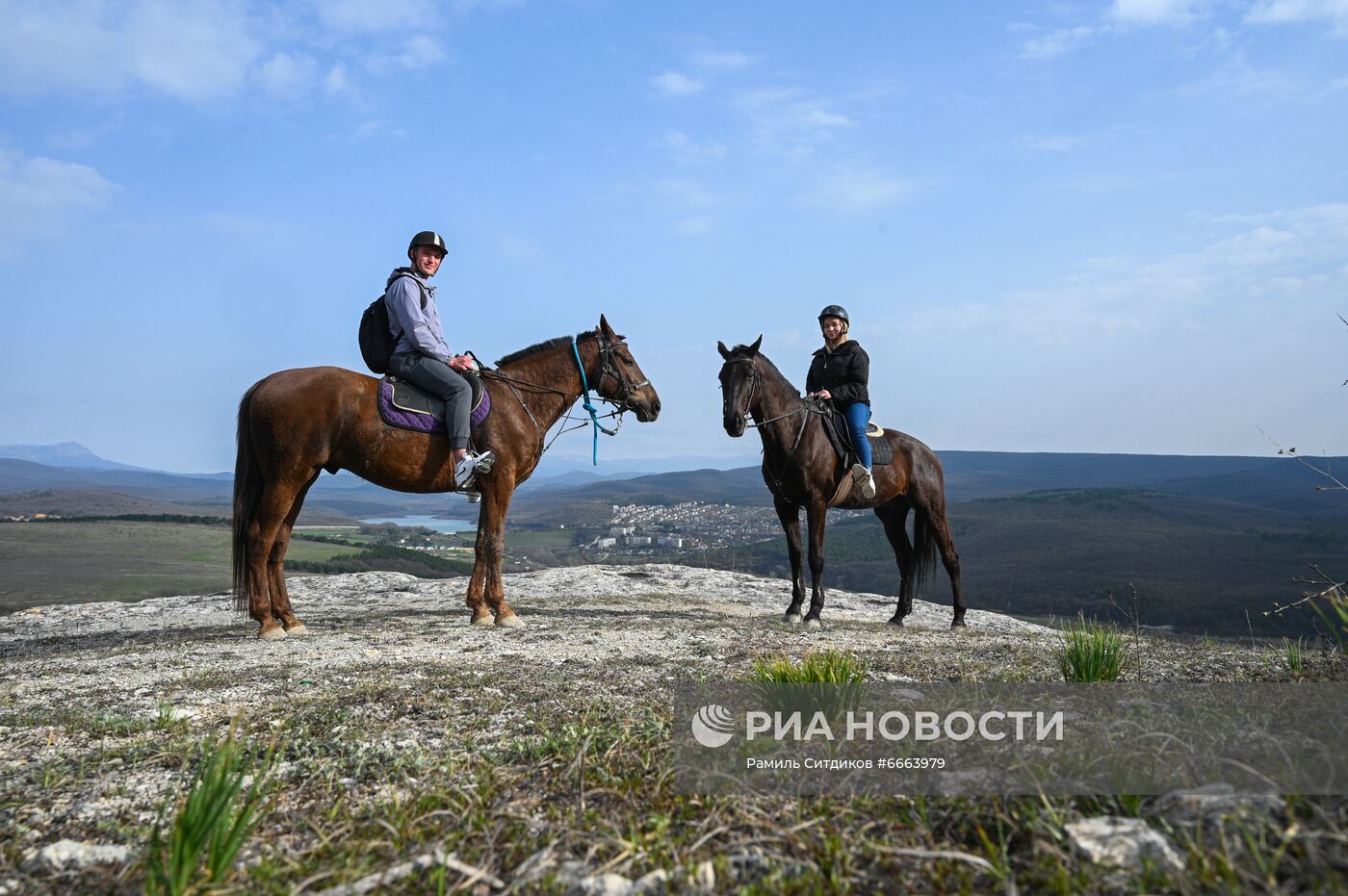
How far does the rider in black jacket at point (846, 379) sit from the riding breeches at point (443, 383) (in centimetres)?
461

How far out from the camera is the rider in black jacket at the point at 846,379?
33.1ft

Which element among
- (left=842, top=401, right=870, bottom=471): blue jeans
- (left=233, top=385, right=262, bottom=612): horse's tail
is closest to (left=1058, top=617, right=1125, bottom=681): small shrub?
(left=842, top=401, right=870, bottom=471): blue jeans

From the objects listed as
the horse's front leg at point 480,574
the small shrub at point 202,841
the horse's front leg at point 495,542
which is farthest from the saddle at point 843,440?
the small shrub at point 202,841

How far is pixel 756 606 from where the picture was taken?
12117 mm

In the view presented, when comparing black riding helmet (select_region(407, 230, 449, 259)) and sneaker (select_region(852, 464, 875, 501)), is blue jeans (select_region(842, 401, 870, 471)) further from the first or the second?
black riding helmet (select_region(407, 230, 449, 259))

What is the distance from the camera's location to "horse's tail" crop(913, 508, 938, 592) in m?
11.4

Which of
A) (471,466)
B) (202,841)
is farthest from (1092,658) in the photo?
(471,466)

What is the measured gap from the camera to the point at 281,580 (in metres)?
8.29

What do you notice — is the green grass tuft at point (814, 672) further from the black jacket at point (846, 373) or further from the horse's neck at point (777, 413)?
the black jacket at point (846, 373)

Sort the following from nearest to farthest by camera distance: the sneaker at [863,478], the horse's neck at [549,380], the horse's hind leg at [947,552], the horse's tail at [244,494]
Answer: the horse's tail at [244,494] < the horse's neck at [549,380] < the sneaker at [863,478] < the horse's hind leg at [947,552]

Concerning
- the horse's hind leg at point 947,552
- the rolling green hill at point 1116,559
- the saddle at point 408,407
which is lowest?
the rolling green hill at point 1116,559

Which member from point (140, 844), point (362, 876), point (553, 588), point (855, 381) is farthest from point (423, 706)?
point (553, 588)

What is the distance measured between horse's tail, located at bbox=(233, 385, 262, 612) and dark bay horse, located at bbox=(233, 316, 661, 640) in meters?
0.01

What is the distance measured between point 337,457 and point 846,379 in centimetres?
650
